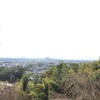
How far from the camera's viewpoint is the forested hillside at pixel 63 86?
908 cm

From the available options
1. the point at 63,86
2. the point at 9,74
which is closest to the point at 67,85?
the point at 63,86

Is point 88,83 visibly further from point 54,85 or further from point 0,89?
point 54,85

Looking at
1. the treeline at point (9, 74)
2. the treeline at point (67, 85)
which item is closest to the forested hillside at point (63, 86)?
the treeline at point (67, 85)

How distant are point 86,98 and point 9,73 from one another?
84.0 feet

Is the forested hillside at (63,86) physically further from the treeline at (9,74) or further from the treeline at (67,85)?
the treeline at (9,74)

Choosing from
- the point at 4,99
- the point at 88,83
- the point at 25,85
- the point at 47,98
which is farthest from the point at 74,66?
the point at 88,83

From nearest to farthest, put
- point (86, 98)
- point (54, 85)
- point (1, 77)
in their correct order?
point (86, 98), point (54, 85), point (1, 77)

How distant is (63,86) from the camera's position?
20141 mm

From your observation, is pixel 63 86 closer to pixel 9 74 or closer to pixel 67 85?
pixel 67 85

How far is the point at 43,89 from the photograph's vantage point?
65.8ft

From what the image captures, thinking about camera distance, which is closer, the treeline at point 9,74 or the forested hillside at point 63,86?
the forested hillside at point 63,86

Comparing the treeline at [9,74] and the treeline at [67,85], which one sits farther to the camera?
the treeline at [9,74]

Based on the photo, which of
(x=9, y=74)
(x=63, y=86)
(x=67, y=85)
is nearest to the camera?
(x=67, y=85)

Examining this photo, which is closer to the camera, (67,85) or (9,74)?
(67,85)
